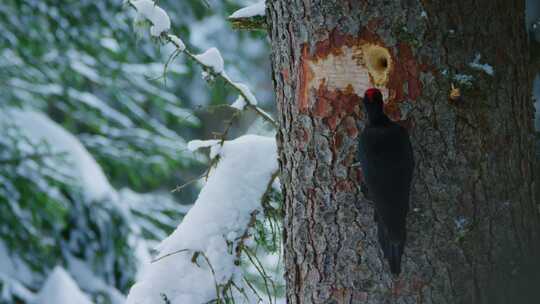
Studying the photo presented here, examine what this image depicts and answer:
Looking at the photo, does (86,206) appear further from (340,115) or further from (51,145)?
(340,115)

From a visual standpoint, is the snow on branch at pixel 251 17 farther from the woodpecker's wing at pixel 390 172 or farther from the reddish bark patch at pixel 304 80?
the woodpecker's wing at pixel 390 172

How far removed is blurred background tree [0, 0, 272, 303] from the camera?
5.06 m

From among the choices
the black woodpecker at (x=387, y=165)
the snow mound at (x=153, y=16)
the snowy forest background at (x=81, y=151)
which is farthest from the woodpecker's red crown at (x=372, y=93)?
the snowy forest background at (x=81, y=151)

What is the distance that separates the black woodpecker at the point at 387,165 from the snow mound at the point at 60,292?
3.67 meters

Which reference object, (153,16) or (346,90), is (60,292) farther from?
(346,90)

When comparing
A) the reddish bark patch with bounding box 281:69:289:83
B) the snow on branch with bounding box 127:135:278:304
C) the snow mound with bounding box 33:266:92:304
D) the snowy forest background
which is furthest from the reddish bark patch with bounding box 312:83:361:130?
the snow mound with bounding box 33:266:92:304

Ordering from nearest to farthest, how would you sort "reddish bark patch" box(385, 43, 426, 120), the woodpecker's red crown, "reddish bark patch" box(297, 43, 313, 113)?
the woodpecker's red crown, "reddish bark patch" box(385, 43, 426, 120), "reddish bark patch" box(297, 43, 313, 113)

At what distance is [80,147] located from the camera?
5.16 meters

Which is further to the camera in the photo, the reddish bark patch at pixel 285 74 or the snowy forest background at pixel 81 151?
the snowy forest background at pixel 81 151

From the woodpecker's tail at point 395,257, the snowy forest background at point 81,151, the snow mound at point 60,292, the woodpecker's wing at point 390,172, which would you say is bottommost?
the woodpecker's tail at point 395,257

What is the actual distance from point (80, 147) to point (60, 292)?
1.06m

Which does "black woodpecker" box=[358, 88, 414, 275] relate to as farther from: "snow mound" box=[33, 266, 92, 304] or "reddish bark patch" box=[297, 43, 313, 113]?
"snow mound" box=[33, 266, 92, 304]

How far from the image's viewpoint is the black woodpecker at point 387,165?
1508 mm

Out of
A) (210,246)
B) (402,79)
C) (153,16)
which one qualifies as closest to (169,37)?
Result: (153,16)
